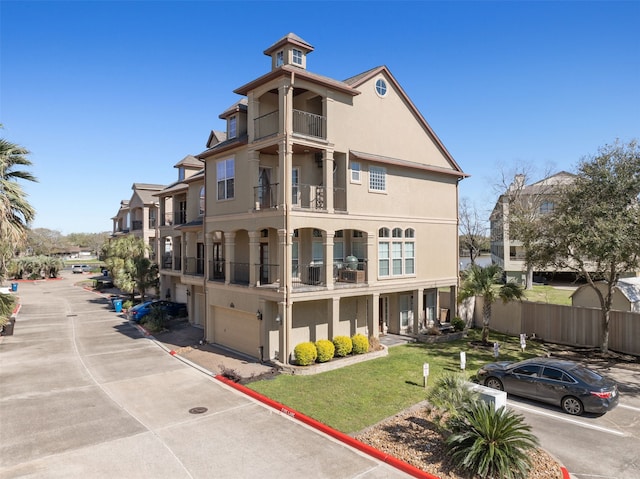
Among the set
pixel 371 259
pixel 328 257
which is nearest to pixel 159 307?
pixel 328 257

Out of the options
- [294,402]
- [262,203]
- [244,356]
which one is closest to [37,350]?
[244,356]

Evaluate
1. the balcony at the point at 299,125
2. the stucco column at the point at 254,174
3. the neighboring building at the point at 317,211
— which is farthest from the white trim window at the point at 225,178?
the balcony at the point at 299,125

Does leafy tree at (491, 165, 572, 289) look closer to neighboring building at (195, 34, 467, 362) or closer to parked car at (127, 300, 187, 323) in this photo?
neighboring building at (195, 34, 467, 362)

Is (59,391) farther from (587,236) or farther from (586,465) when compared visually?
(587,236)

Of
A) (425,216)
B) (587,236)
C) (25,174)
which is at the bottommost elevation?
(587,236)

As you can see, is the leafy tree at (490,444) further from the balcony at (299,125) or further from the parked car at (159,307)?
the parked car at (159,307)

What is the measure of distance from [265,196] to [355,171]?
473cm

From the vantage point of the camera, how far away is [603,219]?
17.2 m

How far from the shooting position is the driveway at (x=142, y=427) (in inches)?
374

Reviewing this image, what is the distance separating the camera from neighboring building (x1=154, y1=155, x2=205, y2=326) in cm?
2673

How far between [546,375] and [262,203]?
542 inches

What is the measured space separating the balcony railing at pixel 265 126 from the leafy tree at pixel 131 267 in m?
18.6

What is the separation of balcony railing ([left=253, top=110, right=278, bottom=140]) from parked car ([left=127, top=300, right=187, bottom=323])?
15987mm

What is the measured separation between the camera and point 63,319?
97.2 feet
